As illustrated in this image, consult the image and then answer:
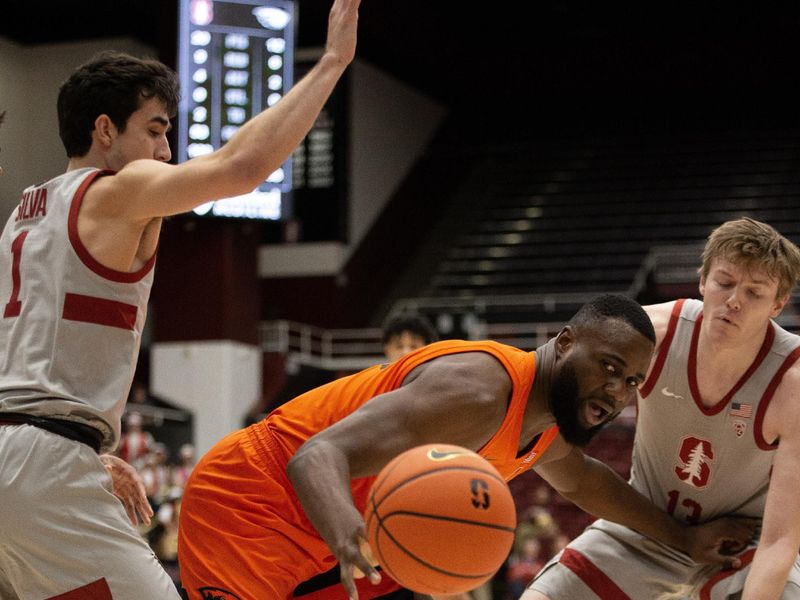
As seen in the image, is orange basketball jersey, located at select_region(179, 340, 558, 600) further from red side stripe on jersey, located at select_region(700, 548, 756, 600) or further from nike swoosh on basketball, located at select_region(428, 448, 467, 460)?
red side stripe on jersey, located at select_region(700, 548, 756, 600)

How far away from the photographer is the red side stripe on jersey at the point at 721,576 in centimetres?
463

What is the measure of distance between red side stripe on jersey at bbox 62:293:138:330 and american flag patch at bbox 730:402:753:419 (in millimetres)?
2332

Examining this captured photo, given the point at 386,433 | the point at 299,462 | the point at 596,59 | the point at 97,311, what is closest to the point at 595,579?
the point at 386,433

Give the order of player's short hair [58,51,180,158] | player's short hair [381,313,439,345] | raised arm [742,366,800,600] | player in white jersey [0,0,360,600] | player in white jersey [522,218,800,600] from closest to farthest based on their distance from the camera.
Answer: player in white jersey [0,0,360,600] < player's short hair [58,51,180,158] < raised arm [742,366,800,600] < player in white jersey [522,218,800,600] < player's short hair [381,313,439,345]

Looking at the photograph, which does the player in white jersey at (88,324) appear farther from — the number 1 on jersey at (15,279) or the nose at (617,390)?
the nose at (617,390)

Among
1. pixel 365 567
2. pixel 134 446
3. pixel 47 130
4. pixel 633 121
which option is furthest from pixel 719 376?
pixel 633 121

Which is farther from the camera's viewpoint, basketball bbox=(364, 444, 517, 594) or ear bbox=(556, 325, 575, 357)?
ear bbox=(556, 325, 575, 357)

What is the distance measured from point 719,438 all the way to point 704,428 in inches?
2.5

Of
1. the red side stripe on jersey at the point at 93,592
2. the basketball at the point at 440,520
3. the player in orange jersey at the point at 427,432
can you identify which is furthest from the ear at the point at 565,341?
the red side stripe on jersey at the point at 93,592

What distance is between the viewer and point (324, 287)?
2097 centimetres

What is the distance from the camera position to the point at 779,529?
4.23m

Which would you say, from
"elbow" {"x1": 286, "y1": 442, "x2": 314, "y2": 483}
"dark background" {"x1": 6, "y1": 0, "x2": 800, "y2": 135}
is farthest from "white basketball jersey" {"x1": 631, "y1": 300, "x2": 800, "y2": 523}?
"dark background" {"x1": 6, "y1": 0, "x2": 800, "y2": 135}

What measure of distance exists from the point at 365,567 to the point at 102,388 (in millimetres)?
862

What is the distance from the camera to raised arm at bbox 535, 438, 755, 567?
4477 mm
